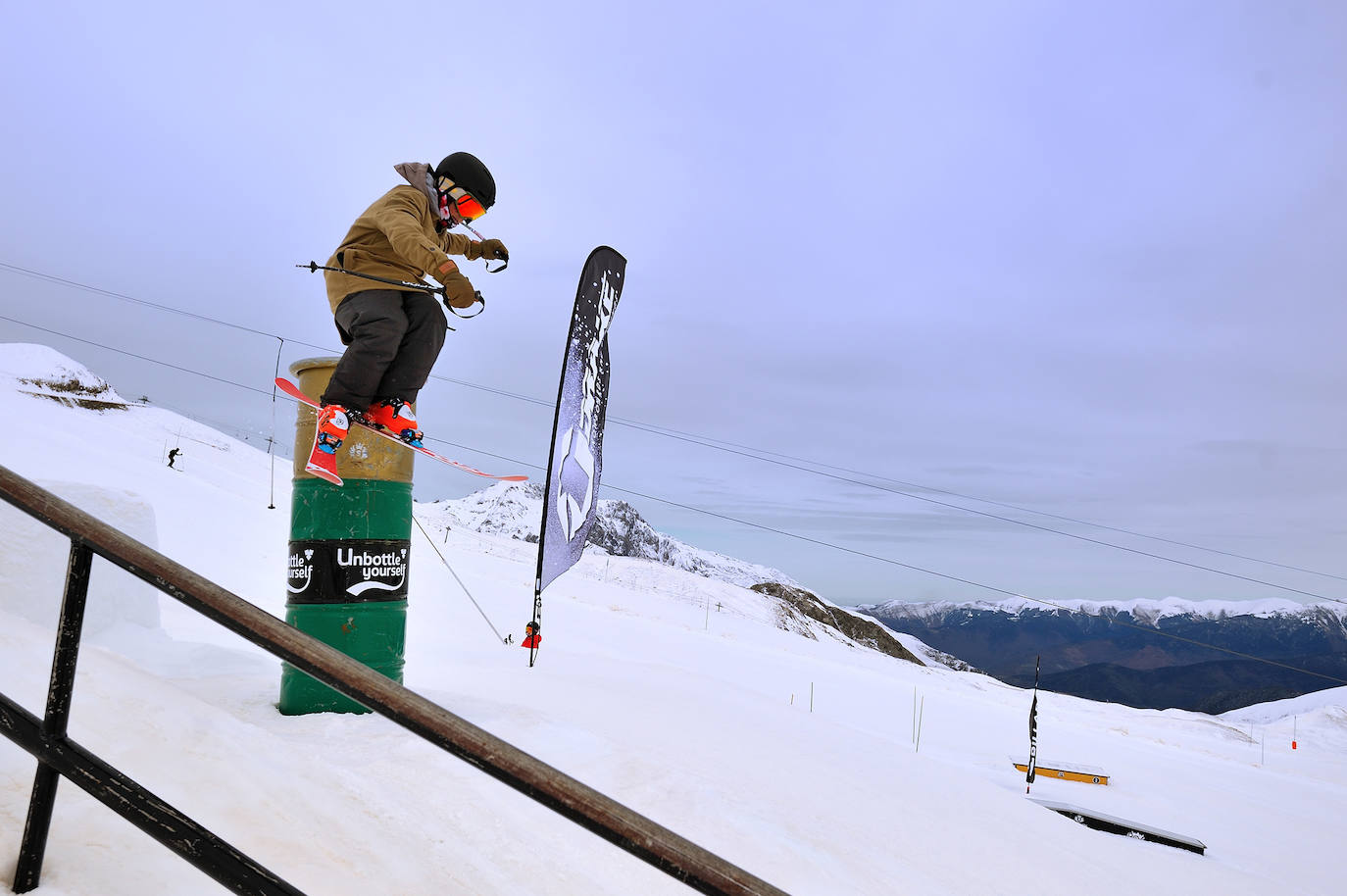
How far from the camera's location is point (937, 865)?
3.43m

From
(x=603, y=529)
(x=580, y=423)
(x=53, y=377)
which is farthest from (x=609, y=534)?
(x=580, y=423)

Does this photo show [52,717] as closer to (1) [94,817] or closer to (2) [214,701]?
(1) [94,817]

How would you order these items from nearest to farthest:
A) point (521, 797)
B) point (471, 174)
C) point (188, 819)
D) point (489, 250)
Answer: point (188, 819) < point (521, 797) < point (471, 174) < point (489, 250)

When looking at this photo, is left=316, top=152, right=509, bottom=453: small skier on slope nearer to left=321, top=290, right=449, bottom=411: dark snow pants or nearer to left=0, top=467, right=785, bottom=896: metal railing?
left=321, top=290, right=449, bottom=411: dark snow pants

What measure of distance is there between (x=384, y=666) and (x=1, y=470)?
95.0 inches

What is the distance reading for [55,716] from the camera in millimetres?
1300

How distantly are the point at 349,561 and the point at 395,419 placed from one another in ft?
2.37

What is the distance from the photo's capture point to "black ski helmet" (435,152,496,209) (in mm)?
3760

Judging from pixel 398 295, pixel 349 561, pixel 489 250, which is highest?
pixel 489 250

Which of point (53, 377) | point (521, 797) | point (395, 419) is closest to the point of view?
point (521, 797)

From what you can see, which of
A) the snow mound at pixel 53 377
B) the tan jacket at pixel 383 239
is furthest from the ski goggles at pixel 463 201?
the snow mound at pixel 53 377

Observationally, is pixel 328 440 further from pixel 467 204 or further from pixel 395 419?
pixel 467 204

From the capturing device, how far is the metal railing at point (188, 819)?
108cm

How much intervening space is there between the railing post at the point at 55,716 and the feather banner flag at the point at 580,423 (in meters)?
5.04
